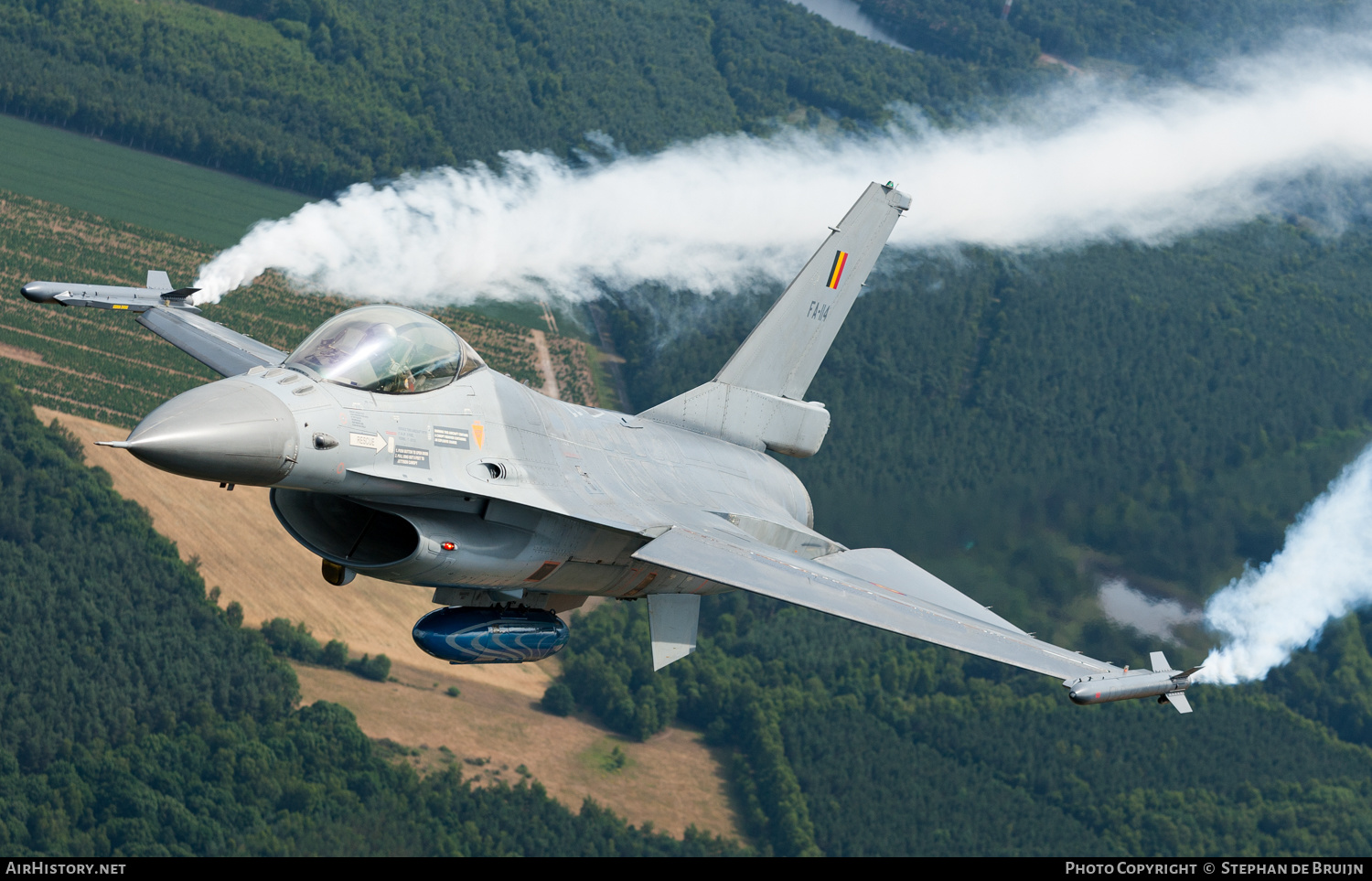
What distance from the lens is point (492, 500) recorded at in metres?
17.5

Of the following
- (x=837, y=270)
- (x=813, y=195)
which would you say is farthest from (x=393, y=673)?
(x=837, y=270)

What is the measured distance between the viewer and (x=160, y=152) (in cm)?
9594

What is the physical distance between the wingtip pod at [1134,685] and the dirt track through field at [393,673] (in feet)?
193

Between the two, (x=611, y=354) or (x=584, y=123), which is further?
(x=584, y=123)

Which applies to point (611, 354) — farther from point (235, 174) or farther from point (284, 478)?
point (284, 478)

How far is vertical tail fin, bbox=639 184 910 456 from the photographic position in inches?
969

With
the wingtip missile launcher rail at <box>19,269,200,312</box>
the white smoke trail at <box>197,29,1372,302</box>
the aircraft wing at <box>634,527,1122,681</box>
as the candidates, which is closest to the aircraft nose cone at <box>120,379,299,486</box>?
the aircraft wing at <box>634,527,1122,681</box>

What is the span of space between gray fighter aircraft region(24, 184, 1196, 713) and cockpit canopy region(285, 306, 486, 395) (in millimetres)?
25

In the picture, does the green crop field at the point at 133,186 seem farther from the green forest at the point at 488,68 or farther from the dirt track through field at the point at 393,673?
the dirt track through field at the point at 393,673

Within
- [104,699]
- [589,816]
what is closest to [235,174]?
[104,699]

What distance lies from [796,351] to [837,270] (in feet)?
5.92

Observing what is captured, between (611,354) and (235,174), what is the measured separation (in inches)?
1388

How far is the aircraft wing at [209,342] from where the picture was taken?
21594mm

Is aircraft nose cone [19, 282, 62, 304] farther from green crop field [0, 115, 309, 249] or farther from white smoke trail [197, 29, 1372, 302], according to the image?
green crop field [0, 115, 309, 249]
